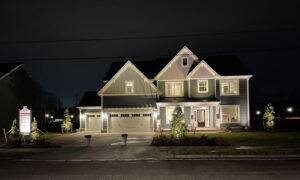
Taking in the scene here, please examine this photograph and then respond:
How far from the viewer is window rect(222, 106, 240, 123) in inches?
1200

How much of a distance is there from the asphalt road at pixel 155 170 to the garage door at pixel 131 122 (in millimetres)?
16914

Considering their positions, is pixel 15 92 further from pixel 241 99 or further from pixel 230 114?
pixel 241 99

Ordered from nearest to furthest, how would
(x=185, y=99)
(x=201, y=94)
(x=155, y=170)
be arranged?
(x=155, y=170) → (x=185, y=99) → (x=201, y=94)

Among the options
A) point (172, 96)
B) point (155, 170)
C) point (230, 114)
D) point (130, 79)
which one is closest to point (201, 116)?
point (230, 114)

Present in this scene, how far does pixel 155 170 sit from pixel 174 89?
20923 mm

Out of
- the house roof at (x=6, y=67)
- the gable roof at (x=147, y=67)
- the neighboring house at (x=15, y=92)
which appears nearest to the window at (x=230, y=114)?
the gable roof at (x=147, y=67)

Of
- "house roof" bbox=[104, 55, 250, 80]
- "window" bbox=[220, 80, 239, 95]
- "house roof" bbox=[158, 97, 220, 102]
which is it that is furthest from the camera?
"house roof" bbox=[104, 55, 250, 80]

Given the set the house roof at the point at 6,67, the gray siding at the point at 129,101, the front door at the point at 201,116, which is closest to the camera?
the gray siding at the point at 129,101

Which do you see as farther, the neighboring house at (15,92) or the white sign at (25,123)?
the neighboring house at (15,92)

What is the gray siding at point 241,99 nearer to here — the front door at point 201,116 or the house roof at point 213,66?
the house roof at point 213,66

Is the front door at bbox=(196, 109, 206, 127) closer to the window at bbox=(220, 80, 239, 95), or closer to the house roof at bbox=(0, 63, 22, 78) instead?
the window at bbox=(220, 80, 239, 95)

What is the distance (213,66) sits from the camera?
3256 cm

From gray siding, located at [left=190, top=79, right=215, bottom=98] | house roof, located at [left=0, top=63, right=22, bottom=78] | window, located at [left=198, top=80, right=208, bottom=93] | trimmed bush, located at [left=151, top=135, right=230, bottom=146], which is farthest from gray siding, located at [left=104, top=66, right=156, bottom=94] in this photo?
house roof, located at [left=0, top=63, right=22, bottom=78]

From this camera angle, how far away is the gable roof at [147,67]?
3345cm
